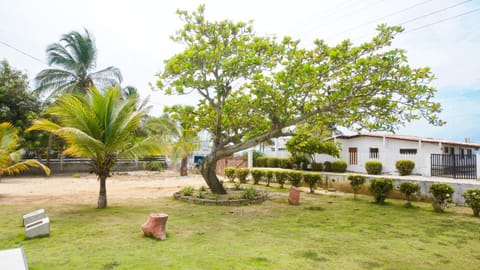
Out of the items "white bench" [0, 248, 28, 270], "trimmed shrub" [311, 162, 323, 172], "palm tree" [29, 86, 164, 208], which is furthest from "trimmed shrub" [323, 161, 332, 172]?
"white bench" [0, 248, 28, 270]

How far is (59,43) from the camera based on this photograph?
21.3 meters

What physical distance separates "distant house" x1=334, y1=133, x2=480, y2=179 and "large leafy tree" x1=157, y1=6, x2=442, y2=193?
463 cm

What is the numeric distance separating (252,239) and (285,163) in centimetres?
1459

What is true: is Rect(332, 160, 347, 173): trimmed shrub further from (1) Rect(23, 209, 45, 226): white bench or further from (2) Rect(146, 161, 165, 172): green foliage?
(2) Rect(146, 161, 165, 172): green foliage

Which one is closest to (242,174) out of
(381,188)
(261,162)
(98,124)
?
(261,162)

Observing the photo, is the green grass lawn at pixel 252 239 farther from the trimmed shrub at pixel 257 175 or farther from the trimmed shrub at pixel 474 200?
the trimmed shrub at pixel 257 175

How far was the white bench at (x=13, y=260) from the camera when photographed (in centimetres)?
197

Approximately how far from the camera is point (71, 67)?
21500 mm

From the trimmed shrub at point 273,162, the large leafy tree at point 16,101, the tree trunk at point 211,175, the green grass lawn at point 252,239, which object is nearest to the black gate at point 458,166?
the green grass lawn at point 252,239

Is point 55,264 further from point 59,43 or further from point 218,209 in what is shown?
point 59,43

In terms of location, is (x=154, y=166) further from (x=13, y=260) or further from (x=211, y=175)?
(x=13, y=260)

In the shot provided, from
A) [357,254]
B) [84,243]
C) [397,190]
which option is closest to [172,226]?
[84,243]

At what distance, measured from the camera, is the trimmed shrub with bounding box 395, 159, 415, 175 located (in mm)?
14203

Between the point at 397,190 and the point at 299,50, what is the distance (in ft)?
22.7
